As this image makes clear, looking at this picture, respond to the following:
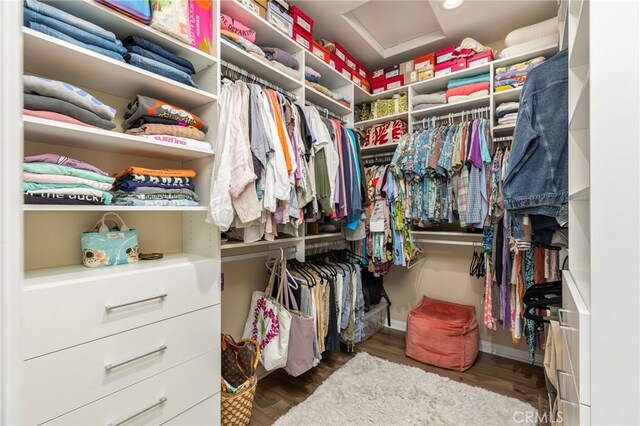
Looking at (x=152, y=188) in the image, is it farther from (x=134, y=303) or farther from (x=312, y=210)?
(x=312, y=210)

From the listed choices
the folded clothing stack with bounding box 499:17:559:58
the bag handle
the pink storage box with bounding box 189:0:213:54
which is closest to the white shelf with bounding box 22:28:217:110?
the pink storage box with bounding box 189:0:213:54

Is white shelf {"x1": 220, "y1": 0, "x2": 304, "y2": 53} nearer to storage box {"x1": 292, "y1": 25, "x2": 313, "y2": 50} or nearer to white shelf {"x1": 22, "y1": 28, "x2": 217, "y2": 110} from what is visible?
storage box {"x1": 292, "y1": 25, "x2": 313, "y2": 50}

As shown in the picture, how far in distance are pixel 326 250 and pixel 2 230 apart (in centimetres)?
228

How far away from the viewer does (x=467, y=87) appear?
7.41 ft

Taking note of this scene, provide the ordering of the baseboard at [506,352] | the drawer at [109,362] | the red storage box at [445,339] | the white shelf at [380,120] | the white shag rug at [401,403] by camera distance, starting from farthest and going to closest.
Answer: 1. the white shelf at [380,120]
2. the baseboard at [506,352]
3. the red storage box at [445,339]
4. the white shag rug at [401,403]
5. the drawer at [109,362]

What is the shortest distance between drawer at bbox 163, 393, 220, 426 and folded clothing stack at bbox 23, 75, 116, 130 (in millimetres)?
1311

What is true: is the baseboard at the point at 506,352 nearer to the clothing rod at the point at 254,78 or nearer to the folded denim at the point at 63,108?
the clothing rod at the point at 254,78

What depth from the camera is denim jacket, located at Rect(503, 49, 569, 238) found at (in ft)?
3.53

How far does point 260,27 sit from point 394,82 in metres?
1.42

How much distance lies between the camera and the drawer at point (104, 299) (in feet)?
3.05

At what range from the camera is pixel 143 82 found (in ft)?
4.21

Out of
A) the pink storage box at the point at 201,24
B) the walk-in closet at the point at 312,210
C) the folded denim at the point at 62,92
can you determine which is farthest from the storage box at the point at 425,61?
the folded denim at the point at 62,92

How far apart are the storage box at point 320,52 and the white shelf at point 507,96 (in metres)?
1.31

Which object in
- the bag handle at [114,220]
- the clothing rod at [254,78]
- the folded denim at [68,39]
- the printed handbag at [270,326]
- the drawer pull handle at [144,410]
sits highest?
the clothing rod at [254,78]
